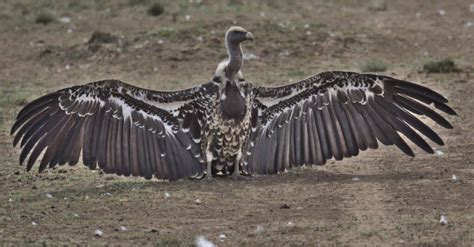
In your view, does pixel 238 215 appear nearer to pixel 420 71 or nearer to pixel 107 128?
pixel 107 128

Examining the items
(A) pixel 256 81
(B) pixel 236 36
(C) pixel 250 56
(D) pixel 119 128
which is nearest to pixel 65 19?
(C) pixel 250 56

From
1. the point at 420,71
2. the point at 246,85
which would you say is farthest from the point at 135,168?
the point at 420,71

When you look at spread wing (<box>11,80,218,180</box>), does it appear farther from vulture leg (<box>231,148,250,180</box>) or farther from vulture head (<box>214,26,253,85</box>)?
vulture leg (<box>231,148,250,180</box>)

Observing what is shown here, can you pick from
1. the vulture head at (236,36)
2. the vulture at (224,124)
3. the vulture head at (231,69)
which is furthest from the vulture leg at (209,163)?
the vulture head at (236,36)

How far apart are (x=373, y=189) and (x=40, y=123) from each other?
3119 millimetres

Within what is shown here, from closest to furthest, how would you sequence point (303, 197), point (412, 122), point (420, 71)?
point (303, 197)
point (412, 122)
point (420, 71)

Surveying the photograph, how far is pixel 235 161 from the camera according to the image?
11.9 meters

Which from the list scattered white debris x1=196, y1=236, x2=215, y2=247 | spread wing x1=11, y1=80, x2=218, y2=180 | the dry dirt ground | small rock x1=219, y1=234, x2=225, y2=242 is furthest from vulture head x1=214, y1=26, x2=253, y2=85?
scattered white debris x1=196, y1=236, x2=215, y2=247

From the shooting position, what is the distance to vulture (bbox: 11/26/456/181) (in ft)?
38.1

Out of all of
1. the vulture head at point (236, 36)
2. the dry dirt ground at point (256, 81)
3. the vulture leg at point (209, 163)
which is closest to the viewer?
the dry dirt ground at point (256, 81)

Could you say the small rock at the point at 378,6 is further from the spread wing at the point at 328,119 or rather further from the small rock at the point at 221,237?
the small rock at the point at 221,237

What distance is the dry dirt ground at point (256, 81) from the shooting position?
9703 mm

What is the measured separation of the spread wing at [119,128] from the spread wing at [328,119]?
0.64 metres

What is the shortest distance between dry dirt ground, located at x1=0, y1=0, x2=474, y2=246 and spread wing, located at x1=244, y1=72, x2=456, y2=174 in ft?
0.88
